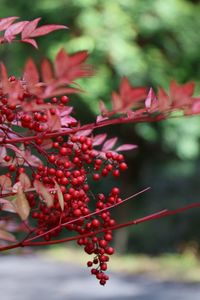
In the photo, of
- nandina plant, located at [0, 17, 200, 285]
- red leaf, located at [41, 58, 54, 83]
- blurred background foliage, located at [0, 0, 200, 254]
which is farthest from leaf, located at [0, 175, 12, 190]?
blurred background foliage, located at [0, 0, 200, 254]

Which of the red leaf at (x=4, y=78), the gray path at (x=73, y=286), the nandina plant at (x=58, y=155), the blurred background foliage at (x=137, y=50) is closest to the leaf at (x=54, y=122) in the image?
the nandina plant at (x=58, y=155)

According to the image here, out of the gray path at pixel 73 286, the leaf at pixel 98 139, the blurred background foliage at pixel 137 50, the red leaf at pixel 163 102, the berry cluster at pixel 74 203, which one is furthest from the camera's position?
the blurred background foliage at pixel 137 50

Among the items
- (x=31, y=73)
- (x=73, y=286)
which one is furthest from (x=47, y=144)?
(x=73, y=286)

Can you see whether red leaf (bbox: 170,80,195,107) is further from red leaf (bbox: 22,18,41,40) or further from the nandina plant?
red leaf (bbox: 22,18,41,40)

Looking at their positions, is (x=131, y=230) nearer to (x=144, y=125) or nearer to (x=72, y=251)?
(x=72, y=251)

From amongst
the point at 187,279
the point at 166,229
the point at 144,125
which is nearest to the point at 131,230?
the point at 166,229

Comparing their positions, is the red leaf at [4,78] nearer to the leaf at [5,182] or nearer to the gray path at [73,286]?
the leaf at [5,182]

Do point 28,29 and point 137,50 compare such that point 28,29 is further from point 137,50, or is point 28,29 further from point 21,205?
point 137,50
